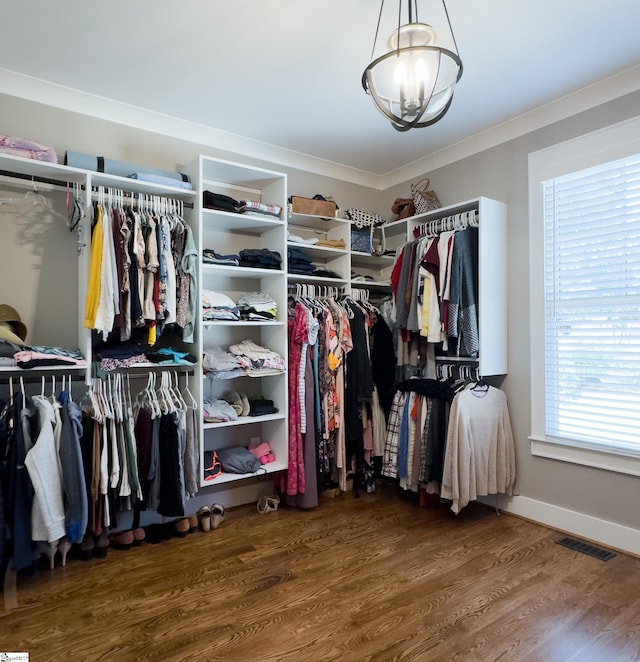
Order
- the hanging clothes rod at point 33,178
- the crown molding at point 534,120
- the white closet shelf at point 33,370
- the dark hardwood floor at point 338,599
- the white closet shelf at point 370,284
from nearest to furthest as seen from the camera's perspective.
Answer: the dark hardwood floor at point 338,599
the white closet shelf at point 33,370
the hanging clothes rod at point 33,178
the crown molding at point 534,120
the white closet shelf at point 370,284

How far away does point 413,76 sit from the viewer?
5.09ft

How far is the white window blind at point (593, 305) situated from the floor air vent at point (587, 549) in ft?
1.93

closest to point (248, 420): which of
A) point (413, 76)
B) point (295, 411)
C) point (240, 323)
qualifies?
point (295, 411)

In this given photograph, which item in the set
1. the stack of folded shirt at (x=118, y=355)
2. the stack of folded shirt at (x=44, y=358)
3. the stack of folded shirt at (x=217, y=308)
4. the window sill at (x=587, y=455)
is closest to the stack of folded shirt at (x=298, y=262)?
the stack of folded shirt at (x=217, y=308)

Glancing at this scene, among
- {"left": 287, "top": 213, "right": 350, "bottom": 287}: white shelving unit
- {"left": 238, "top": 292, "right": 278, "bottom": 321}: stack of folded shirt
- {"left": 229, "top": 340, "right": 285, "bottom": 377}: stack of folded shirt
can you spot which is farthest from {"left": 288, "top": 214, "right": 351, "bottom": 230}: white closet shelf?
{"left": 229, "top": 340, "right": 285, "bottom": 377}: stack of folded shirt

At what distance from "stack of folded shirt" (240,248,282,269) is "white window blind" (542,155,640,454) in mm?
1836

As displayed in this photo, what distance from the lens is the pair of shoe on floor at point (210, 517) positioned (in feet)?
9.64

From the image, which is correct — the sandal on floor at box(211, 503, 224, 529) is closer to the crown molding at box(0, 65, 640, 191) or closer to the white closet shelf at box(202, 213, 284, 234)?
the white closet shelf at box(202, 213, 284, 234)

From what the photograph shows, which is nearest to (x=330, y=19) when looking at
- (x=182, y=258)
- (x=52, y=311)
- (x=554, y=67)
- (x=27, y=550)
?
(x=554, y=67)

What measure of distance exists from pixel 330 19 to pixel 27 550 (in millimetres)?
2886

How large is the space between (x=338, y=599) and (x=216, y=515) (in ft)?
3.85

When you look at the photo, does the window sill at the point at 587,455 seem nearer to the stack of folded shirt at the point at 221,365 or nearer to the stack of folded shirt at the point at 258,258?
the stack of folded shirt at the point at 221,365

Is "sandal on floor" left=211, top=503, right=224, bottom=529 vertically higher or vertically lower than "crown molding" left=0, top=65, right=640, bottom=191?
lower

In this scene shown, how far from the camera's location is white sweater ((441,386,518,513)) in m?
2.92
